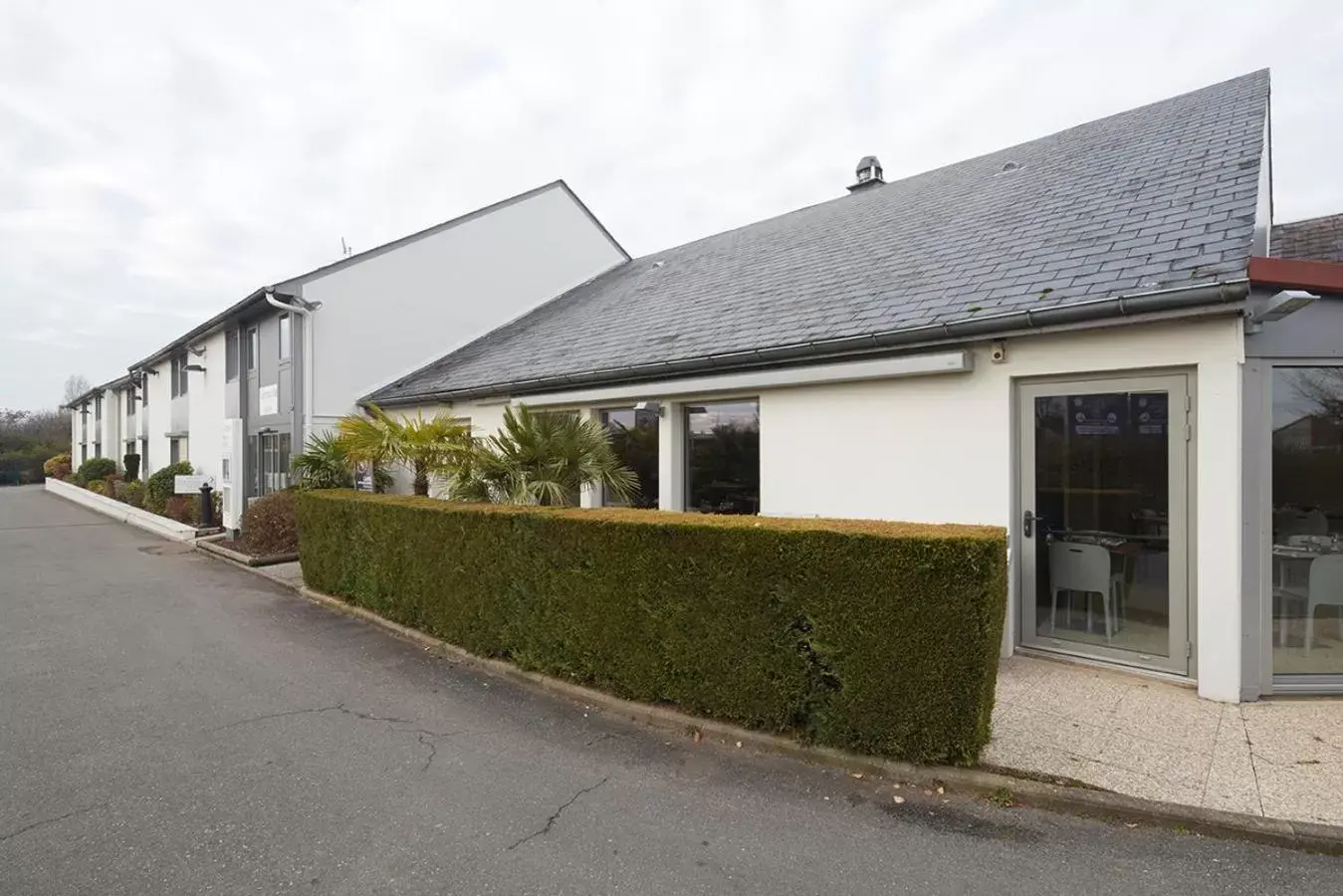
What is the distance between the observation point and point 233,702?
17.8ft

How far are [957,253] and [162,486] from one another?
72.2 ft

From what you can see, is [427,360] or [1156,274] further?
[427,360]

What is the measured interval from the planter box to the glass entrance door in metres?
17.4

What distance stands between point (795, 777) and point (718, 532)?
1.54 meters

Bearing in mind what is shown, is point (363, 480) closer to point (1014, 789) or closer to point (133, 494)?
point (1014, 789)

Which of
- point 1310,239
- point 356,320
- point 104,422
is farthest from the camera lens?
point 104,422

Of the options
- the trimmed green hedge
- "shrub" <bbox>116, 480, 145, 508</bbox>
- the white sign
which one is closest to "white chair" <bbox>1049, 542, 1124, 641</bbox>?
the trimmed green hedge

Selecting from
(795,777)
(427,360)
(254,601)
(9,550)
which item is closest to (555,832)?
(795,777)

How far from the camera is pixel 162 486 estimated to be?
20000 millimetres

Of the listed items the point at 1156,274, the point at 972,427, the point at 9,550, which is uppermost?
the point at 1156,274

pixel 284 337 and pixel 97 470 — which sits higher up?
pixel 284 337

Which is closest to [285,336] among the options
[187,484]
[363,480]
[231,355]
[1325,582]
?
[363,480]

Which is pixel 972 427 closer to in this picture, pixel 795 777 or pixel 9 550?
pixel 795 777

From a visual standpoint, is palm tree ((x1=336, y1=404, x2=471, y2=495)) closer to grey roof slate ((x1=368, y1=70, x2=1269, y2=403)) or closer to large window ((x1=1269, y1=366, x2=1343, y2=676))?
grey roof slate ((x1=368, y1=70, x2=1269, y2=403))
